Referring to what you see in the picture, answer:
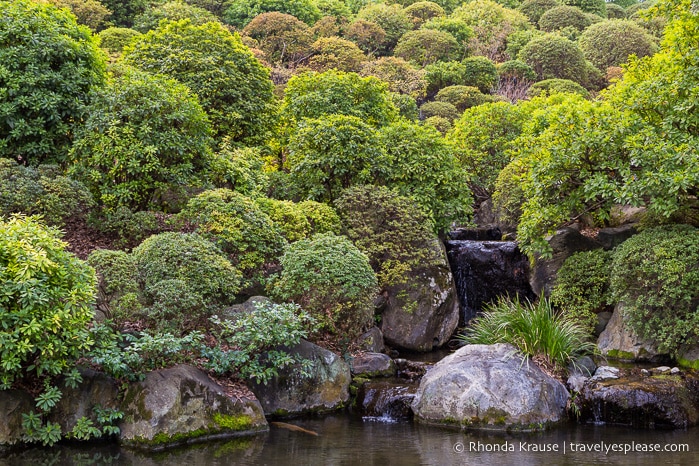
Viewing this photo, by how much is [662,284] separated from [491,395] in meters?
4.14

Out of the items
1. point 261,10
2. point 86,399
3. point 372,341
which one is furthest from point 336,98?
point 261,10

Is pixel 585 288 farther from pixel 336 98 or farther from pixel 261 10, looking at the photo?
pixel 261 10

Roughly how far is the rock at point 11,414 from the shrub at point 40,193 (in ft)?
11.5

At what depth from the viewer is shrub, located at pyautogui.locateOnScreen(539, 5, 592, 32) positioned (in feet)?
136

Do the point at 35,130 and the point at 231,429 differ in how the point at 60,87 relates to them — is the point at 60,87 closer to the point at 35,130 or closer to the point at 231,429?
the point at 35,130

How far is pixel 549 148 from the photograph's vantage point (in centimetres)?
1233

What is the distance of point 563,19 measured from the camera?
4141 centimetres

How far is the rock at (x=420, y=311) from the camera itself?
13703mm

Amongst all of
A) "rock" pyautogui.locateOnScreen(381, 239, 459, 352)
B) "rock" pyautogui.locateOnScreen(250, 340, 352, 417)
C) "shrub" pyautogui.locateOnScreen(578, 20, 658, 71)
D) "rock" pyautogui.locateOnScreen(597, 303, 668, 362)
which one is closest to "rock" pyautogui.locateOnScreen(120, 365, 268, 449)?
"rock" pyautogui.locateOnScreen(250, 340, 352, 417)

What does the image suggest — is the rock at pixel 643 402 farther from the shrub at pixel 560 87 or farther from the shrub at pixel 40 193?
the shrub at pixel 560 87

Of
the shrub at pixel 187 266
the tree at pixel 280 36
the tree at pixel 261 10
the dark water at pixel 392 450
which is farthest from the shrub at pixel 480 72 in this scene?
the dark water at pixel 392 450

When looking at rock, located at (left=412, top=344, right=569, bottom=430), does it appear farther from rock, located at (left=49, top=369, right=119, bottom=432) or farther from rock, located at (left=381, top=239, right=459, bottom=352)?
rock, located at (left=49, top=369, right=119, bottom=432)

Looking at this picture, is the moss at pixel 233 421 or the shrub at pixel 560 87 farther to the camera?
the shrub at pixel 560 87

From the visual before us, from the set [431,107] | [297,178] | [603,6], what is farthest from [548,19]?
[297,178]
